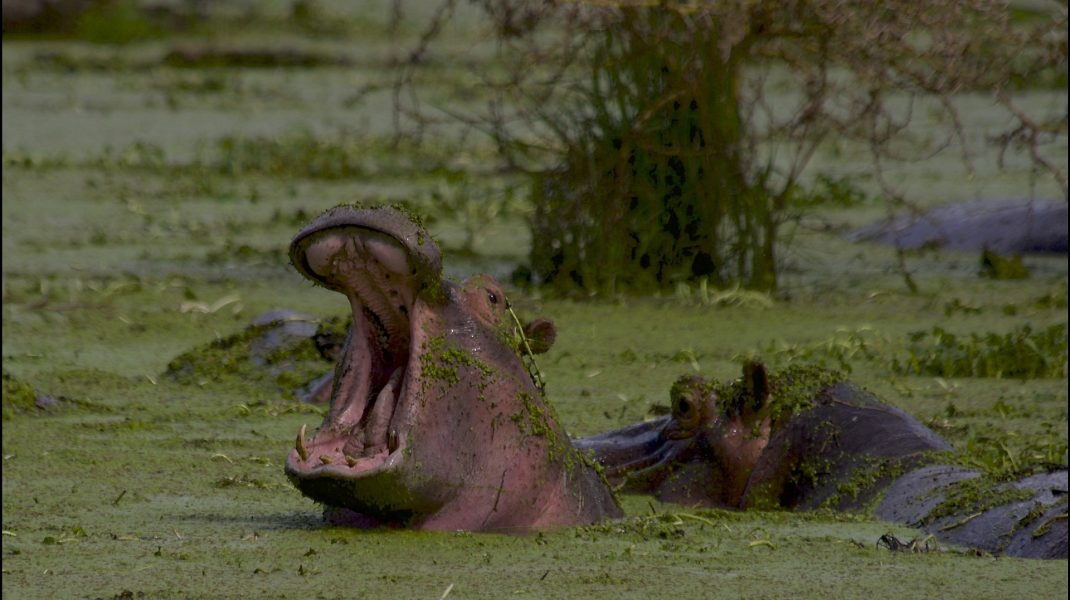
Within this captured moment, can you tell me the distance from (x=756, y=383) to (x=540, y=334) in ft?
2.23

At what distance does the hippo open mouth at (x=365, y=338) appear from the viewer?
10.1 ft

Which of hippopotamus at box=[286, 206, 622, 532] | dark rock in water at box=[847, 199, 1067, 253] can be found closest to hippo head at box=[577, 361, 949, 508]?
hippopotamus at box=[286, 206, 622, 532]

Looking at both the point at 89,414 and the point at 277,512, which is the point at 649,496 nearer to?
the point at 277,512

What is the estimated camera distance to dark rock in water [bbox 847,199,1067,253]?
8.90 metres

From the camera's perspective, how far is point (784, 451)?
4129mm

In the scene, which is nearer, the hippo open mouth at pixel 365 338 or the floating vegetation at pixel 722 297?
the hippo open mouth at pixel 365 338

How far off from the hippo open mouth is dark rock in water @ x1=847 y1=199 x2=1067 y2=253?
18.7 feet

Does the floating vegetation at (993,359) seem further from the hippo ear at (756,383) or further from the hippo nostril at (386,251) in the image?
the hippo nostril at (386,251)

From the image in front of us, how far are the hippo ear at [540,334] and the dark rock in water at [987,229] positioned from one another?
5.27 metres

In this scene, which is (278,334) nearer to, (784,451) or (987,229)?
(784,451)

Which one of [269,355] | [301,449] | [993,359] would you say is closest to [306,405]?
[269,355]

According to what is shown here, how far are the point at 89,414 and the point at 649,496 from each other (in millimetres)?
1787

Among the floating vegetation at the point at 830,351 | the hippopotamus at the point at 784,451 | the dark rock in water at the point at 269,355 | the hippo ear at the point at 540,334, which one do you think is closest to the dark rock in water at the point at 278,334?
the dark rock in water at the point at 269,355

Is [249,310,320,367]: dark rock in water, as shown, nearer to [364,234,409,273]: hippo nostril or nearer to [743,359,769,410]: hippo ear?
[743,359,769,410]: hippo ear
